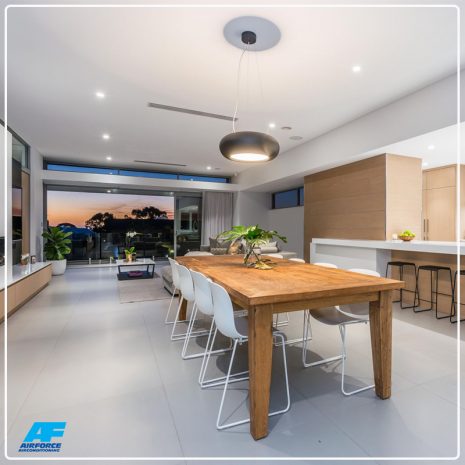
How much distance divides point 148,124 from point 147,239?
Answer: 214 inches

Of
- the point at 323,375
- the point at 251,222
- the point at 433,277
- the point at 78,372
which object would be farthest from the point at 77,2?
the point at 251,222

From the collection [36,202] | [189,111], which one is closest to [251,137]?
[189,111]

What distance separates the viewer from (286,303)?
1766mm

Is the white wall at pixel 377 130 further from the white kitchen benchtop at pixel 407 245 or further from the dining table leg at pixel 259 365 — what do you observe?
the dining table leg at pixel 259 365

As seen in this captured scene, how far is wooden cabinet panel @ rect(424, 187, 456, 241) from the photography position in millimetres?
5836

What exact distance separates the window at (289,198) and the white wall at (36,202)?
22.1ft

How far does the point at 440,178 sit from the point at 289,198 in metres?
3.93

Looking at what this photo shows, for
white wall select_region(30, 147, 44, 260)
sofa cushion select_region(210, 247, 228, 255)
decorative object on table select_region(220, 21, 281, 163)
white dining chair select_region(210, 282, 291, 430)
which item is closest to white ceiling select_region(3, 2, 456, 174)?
decorative object on table select_region(220, 21, 281, 163)

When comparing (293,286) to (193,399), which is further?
(193,399)

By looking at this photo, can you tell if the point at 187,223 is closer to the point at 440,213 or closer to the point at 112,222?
the point at 112,222

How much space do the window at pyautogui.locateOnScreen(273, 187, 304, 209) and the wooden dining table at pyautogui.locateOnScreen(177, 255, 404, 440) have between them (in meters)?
6.31

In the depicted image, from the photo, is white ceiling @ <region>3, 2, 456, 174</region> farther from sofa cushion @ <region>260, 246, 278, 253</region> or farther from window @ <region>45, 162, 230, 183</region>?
window @ <region>45, 162, 230, 183</region>

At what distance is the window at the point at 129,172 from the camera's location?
7984mm

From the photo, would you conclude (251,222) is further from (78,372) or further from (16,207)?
(78,372)
